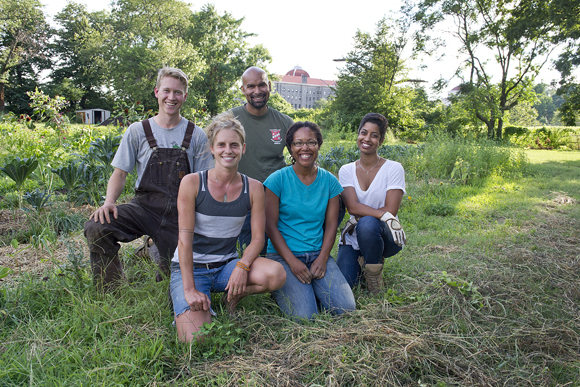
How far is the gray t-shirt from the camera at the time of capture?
2.80 meters

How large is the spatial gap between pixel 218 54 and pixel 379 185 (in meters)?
34.8

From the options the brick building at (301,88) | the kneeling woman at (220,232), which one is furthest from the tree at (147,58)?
the brick building at (301,88)

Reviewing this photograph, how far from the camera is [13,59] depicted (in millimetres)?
34938

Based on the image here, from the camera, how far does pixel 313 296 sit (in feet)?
8.26

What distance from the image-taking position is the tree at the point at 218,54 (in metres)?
33.2

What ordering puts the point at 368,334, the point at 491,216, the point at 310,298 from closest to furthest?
the point at 368,334, the point at 310,298, the point at 491,216

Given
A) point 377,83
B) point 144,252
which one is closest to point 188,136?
point 144,252

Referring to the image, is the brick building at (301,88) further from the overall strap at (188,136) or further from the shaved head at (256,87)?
the overall strap at (188,136)

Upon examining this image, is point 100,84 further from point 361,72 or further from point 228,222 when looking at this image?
point 228,222

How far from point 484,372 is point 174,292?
71.1 inches

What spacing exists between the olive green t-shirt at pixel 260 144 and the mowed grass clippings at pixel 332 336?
49.7 inches

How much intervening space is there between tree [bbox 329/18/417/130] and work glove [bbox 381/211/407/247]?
918 inches

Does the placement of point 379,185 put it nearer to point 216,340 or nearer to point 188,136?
point 188,136

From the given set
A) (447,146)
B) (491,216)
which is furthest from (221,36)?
(491,216)
